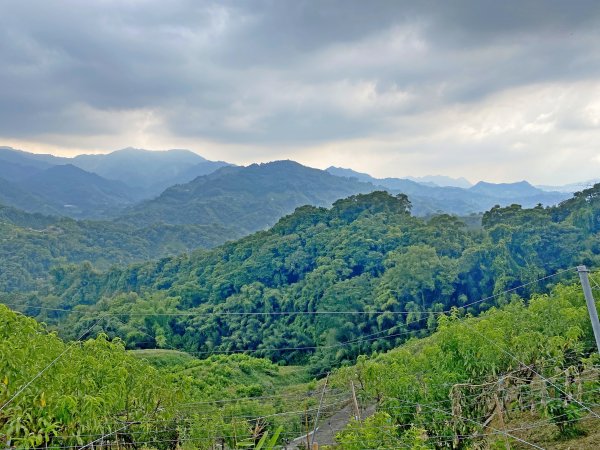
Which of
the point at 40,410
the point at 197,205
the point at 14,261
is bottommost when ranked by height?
the point at 40,410

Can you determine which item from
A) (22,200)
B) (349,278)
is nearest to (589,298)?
(349,278)

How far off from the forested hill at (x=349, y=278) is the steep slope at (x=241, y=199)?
7594 cm

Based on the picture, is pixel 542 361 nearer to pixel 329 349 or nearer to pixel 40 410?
pixel 40 410

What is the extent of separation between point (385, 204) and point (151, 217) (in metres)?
99.2

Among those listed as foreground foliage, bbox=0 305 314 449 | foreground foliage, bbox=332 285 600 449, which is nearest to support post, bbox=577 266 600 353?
foreground foliage, bbox=0 305 314 449

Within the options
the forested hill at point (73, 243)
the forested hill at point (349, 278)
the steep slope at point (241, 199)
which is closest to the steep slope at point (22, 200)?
the steep slope at point (241, 199)

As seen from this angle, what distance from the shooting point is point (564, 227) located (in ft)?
132

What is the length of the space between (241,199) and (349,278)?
118092 millimetres

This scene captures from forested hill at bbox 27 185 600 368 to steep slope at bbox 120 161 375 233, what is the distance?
249 ft

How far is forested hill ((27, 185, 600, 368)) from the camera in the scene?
3866cm

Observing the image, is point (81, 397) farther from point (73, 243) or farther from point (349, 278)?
point (73, 243)

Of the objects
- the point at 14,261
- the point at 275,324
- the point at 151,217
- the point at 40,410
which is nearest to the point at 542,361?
the point at 40,410

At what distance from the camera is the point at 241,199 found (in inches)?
6304

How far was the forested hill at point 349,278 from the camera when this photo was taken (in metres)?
38.7
